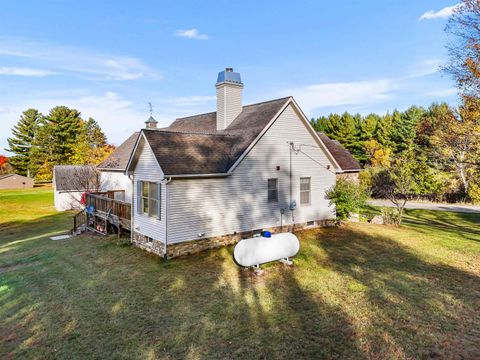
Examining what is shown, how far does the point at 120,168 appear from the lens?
24.3 meters

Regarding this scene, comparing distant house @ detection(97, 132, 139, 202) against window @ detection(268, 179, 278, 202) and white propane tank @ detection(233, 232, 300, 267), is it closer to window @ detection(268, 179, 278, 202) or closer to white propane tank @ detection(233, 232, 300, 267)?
window @ detection(268, 179, 278, 202)

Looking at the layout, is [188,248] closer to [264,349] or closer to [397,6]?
[264,349]

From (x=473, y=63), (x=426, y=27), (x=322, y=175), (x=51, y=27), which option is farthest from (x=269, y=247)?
(x=51, y=27)

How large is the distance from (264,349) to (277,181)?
10.5 metres

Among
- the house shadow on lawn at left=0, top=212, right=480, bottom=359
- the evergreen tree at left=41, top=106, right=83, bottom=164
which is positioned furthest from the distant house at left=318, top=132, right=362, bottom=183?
the evergreen tree at left=41, top=106, right=83, bottom=164

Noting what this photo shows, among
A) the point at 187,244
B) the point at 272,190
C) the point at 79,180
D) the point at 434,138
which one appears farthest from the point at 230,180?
the point at 79,180

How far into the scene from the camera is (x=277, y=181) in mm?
16047

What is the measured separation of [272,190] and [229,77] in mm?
8163

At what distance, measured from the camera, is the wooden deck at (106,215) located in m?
16.4

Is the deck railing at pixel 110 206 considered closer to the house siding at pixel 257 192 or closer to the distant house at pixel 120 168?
the distant house at pixel 120 168

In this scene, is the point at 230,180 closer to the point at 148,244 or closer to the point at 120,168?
the point at 148,244

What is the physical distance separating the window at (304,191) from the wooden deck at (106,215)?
9.30 meters

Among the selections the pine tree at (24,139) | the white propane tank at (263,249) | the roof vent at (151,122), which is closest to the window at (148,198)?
the white propane tank at (263,249)

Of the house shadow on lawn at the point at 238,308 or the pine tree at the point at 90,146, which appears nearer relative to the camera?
the house shadow on lawn at the point at 238,308
